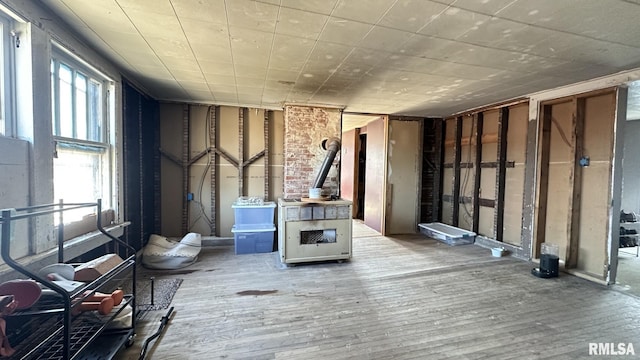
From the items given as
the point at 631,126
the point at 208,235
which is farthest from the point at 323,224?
the point at 631,126

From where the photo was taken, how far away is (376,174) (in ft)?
21.3

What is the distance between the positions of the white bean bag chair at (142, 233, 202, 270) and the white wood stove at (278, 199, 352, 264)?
1.45 meters

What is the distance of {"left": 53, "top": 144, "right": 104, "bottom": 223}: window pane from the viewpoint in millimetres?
2568

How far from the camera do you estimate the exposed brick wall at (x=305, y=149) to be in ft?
15.8

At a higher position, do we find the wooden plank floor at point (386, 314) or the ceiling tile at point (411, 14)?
the ceiling tile at point (411, 14)

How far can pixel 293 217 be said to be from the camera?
4.05 m

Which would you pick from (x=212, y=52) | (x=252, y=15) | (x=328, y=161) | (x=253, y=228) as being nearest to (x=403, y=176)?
(x=328, y=161)

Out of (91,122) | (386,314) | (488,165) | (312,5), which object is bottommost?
(386,314)

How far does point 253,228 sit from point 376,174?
3.30m

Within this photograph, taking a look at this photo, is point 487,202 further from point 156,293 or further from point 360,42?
Answer: point 156,293

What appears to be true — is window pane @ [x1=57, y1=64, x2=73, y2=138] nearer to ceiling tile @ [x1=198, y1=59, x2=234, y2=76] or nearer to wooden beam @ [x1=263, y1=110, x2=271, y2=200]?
ceiling tile @ [x1=198, y1=59, x2=234, y2=76]

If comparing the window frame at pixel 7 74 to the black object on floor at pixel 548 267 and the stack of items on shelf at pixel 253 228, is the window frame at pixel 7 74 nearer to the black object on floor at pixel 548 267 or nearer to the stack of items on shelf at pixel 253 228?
the stack of items on shelf at pixel 253 228

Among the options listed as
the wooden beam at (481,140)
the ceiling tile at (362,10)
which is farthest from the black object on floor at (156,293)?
the wooden beam at (481,140)

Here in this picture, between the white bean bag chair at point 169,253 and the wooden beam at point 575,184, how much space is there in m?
5.73
